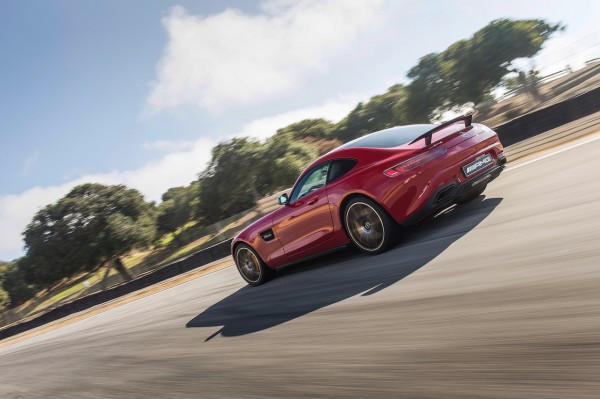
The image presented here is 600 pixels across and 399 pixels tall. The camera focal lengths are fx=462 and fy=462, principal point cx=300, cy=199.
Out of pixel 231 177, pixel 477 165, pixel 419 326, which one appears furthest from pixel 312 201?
pixel 231 177

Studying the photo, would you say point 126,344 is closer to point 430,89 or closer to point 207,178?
point 207,178

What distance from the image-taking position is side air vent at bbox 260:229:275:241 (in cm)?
625

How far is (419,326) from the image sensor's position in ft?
9.56

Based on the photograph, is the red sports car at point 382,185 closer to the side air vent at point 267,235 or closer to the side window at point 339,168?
the side window at point 339,168

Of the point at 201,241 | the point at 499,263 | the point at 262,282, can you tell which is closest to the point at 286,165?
the point at 201,241

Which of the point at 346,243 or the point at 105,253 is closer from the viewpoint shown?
the point at 346,243

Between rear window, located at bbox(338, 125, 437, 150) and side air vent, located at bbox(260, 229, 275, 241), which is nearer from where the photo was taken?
rear window, located at bbox(338, 125, 437, 150)

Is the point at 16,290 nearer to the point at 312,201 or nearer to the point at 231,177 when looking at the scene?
the point at 231,177

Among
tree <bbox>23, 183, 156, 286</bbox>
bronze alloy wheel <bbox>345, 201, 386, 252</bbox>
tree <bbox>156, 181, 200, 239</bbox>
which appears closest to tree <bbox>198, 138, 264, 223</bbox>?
tree <bbox>156, 181, 200, 239</bbox>

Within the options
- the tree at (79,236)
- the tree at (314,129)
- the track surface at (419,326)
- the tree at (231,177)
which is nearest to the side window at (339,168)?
the track surface at (419,326)

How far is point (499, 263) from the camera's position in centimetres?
347

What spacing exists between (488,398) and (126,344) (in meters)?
5.18

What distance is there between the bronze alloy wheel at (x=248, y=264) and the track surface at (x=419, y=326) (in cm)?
45

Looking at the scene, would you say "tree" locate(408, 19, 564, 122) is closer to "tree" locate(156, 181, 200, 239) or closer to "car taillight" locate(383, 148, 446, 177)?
"tree" locate(156, 181, 200, 239)
